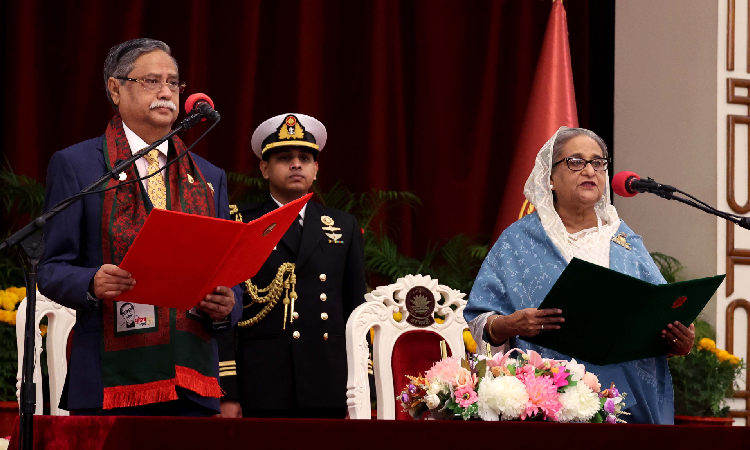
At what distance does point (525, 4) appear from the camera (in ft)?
16.3

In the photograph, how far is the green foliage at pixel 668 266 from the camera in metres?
4.23

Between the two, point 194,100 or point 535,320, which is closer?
point 194,100

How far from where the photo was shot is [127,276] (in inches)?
70.4

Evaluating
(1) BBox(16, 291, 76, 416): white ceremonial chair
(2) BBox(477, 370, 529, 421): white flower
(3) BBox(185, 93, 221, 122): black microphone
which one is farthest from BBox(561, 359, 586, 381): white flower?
(1) BBox(16, 291, 76, 416): white ceremonial chair

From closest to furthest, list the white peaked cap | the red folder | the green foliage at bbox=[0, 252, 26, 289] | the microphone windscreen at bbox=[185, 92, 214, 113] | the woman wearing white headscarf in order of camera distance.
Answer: the red folder, the microphone windscreen at bbox=[185, 92, 214, 113], the woman wearing white headscarf, the white peaked cap, the green foliage at bbox=[0, 252, 26, 289]

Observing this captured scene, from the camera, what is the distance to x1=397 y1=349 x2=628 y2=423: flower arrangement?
1706 mm

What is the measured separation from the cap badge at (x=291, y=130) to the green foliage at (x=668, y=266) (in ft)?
6.38

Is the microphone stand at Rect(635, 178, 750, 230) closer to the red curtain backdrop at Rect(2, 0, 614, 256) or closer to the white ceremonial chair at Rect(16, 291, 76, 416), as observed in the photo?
the white ceremonial chair at Rect(16, 291, 76, 416)

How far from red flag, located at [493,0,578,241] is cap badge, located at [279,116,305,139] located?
55.4 inches

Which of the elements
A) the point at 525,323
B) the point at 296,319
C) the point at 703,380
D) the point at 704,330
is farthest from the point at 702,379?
the point at 525,323

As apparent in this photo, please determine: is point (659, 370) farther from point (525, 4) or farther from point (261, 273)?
point (525, 4)

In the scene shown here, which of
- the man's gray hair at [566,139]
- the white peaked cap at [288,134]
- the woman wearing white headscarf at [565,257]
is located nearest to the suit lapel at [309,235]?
the white peaked cap at [288,134]

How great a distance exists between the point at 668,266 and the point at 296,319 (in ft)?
6.95

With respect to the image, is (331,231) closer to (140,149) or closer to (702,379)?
(140,149)
